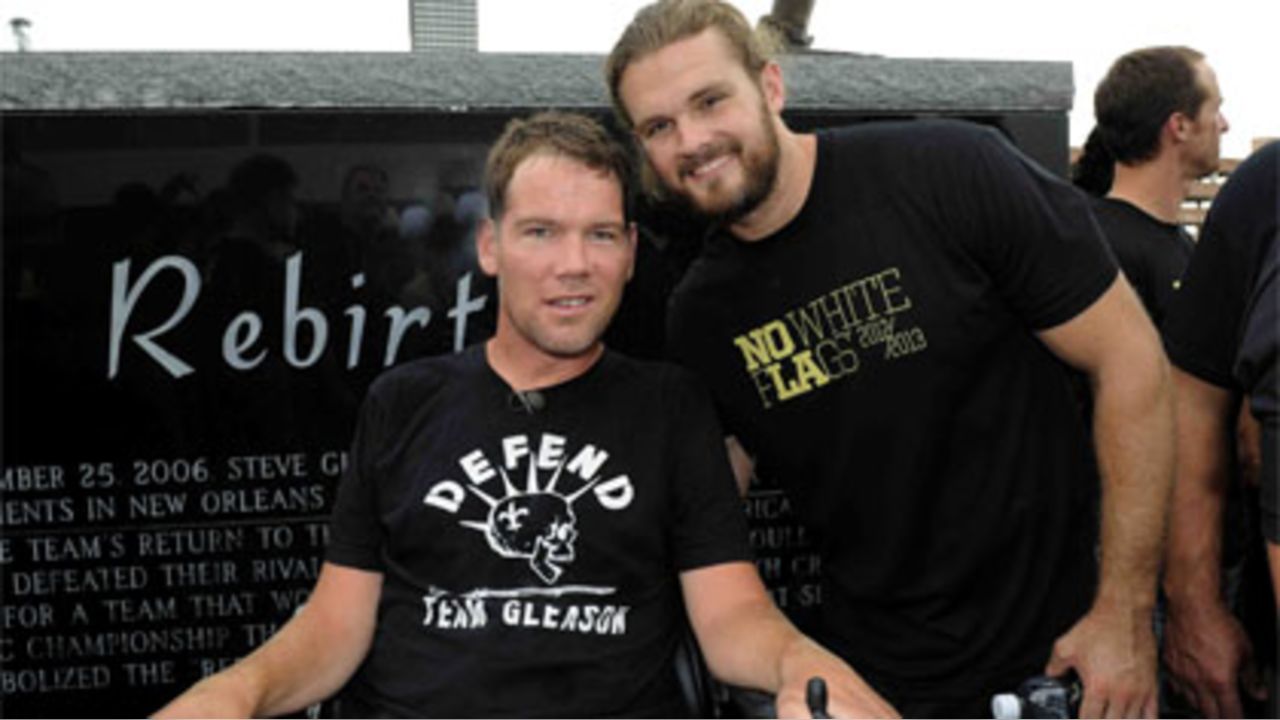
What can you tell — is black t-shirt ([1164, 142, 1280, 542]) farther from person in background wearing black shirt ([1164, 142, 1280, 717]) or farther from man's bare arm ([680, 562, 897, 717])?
man's bare arm ([680, 562, 897, 717])

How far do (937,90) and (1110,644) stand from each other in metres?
1.28

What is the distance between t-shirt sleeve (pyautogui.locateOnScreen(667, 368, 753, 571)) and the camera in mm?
2010

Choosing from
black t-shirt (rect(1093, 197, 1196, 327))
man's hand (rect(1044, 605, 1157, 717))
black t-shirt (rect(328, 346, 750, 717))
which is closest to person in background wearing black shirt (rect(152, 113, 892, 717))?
black t-shirt (rect(328, 346, 750, 717))

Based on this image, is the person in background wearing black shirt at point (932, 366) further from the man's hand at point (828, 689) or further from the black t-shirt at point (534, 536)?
the man's hand at point (828, 689)

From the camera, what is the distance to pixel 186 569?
2.32m

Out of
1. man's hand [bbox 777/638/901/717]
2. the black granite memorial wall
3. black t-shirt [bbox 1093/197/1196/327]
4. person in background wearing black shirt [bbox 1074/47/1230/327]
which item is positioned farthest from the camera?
person in background wearing black shirt [bbox 1074/47/1230/327]

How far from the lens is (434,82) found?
2.36 m

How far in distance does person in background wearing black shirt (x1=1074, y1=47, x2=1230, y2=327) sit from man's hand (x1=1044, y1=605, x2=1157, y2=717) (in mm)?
1543

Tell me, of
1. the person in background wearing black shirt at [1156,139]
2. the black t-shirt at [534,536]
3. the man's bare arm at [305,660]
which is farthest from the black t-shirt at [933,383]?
the person in background wearing black shirt at [1156,139]

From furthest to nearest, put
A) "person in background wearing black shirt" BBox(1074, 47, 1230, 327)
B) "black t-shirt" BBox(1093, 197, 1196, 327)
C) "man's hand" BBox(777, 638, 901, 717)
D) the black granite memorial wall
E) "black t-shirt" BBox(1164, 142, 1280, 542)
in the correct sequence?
1. "person in background wearing black shirt" BBox(1074, 47, 1230, 327)
2. "black t-shirt" BBox(1093, 197, 1196, 327)
3. the black granite memorial wall
4. "black t-shirt" BBox(1164, 142, 1280, 542)
5. "man's hand" BBox(777, 638, 901, 717)

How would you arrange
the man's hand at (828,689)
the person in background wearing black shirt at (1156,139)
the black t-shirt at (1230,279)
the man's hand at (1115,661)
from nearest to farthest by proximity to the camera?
1. the man's hand at (828,689)
2. the black t-shirt at (1230,279)
3. the man's hand at (1115,661)
4. the person in background wearing black shirt at (1156,139)

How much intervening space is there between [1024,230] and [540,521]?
1.00 metres

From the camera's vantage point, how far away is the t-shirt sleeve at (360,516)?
6.81 feet

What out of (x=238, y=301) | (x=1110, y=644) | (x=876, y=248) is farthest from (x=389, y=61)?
(x=1110, y=644)
